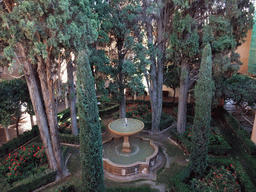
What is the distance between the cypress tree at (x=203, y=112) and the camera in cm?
723

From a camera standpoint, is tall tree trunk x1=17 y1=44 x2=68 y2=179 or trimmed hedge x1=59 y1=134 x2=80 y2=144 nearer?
tall tree trunk x1=17 y1=44 x2=68 y2=179

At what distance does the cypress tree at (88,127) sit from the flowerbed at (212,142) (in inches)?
234

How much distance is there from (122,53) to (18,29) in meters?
6.64

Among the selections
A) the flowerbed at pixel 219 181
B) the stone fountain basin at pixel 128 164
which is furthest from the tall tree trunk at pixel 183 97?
the flowerbed at pixel 219 181

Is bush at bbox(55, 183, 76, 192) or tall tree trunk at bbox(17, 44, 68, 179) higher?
tall tree trunk at bbox(17, 44, 68, 179)

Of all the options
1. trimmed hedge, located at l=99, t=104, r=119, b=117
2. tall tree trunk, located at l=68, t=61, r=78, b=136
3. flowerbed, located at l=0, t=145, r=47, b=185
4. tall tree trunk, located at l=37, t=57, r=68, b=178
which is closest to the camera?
tall tree trunk, located at l=37, t=57, r=68, b=178

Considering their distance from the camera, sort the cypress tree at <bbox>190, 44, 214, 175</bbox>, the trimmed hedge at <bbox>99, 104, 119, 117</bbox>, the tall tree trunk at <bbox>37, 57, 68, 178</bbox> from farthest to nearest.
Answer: the trimmed hedge at <bbox>99, 104, 119, 117</bbox> < the tall tree trunk at <bbox>37, 57, 68, 178</bbox> < the cypress tree at <bbox>190, 44, 214, 175</bbox>

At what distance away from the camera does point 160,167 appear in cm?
927

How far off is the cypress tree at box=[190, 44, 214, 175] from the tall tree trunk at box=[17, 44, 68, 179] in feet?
20.5

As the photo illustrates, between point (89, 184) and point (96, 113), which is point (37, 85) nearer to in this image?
point (96, 113)

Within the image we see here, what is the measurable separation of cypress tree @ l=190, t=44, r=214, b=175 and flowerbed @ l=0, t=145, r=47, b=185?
7130 millimetres

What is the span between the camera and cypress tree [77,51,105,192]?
18.7 ft

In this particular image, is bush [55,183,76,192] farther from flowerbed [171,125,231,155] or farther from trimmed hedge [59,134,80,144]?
flowerbed [171,125,231,155]

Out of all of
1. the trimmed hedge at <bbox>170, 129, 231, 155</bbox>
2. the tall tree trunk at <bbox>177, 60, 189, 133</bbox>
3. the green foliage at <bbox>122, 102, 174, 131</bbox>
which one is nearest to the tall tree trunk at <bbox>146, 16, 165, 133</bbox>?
the green foliage at <bbox>122, 102, 174, 131</bbox>
